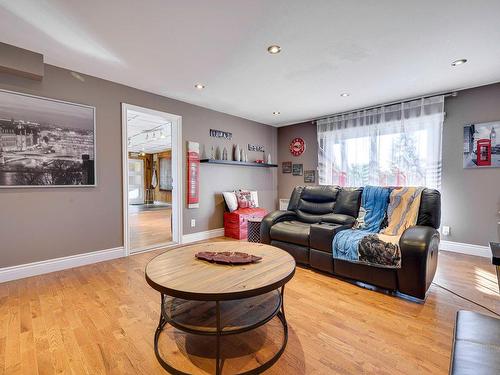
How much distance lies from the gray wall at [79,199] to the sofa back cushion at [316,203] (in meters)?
1.89

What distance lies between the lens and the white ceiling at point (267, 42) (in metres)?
1.89

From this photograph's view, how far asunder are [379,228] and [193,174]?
2.97 meters

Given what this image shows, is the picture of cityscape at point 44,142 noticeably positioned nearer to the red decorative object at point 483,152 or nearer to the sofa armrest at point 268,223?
the sofa armrest at point 268,223

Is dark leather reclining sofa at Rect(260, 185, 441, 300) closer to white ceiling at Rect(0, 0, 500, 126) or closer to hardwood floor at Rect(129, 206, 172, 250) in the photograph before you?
white ceiling at Rect(0, 0, 500, 126)

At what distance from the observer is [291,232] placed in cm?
309

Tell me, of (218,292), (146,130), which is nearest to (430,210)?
(218,292)

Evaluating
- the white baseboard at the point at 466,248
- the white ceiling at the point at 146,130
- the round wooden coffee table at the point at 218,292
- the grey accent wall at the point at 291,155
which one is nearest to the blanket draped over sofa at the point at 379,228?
the round wooden coffee table at the point at 218,292

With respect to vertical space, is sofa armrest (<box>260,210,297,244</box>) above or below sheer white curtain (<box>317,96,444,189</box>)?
below

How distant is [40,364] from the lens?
145 cm

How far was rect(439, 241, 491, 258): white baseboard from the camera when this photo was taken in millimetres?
3414

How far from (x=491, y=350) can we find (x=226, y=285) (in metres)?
1.15

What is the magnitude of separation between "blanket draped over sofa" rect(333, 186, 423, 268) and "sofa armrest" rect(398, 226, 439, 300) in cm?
7

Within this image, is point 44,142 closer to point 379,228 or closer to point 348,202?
point 348,202

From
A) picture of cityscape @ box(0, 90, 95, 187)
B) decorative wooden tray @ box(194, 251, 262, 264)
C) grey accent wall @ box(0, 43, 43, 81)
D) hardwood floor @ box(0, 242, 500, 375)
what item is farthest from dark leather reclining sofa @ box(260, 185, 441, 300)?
grey accent wall @ box(0, 43, 43, 81)
